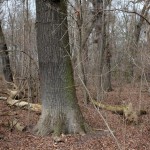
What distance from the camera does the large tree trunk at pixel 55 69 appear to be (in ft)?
24.9

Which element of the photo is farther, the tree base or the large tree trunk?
the large tree trunk

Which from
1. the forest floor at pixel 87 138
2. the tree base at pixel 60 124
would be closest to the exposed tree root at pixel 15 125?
the forest floor at pixel 87 138

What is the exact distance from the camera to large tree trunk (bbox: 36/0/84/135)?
7.58 m

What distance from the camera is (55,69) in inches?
299

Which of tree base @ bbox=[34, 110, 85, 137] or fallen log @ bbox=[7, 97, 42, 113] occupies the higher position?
tree base @ bbox=[34, 110, 85, 137]

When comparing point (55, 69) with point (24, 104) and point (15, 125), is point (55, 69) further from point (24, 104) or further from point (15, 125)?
point (24, 104)

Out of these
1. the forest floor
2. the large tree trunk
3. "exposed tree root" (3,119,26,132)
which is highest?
the large tree trunk

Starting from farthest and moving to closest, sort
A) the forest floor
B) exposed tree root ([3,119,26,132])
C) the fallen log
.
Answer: the fallen log < exposed tree root ([3,119,26,132]) < the forest floor

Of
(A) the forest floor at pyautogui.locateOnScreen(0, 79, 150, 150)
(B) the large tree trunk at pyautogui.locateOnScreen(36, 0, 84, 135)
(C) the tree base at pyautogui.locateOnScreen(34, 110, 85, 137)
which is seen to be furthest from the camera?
(B) the large tree trunk at pyautogui.locateOnScreen(36, 0, 84, 135)

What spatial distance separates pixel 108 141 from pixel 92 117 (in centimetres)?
247

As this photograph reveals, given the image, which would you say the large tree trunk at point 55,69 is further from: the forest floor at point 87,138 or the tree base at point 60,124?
the forest floor at point 87,138

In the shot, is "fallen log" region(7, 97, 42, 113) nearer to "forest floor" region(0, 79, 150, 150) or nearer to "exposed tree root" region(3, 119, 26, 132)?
"forest floor" region(0, 79, 150, 150)

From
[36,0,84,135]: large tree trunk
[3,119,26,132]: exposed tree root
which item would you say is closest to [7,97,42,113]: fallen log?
[3,119,26,132]: exposed tree root

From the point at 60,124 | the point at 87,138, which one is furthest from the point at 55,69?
the point at 87,138
